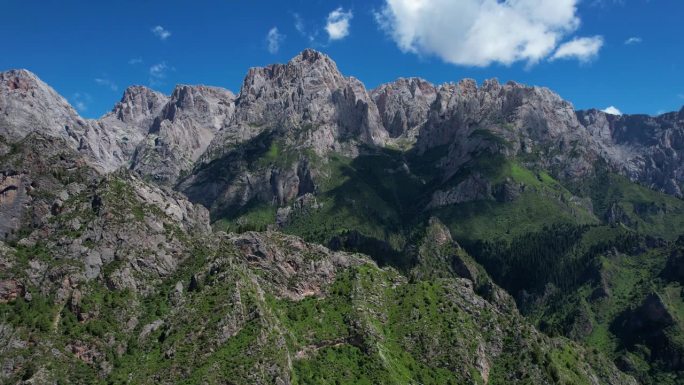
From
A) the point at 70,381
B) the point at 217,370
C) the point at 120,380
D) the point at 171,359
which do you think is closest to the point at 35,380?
the point at 70,381

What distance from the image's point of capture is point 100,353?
197m

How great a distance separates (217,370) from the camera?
192 metres

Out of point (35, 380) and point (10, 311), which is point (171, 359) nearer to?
point (35, 380)

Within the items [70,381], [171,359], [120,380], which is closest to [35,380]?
[70,381]

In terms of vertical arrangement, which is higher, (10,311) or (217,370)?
(10,311)

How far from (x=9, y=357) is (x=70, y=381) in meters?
18.5

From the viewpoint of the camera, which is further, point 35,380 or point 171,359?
point 171,359

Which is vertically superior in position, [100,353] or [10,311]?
[10,311]

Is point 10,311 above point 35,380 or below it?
above

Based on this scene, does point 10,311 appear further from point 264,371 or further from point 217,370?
point 264,371

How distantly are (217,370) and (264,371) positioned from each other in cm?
1467

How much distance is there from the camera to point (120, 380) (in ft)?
620

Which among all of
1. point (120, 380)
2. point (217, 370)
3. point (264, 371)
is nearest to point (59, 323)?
point (120, 380)

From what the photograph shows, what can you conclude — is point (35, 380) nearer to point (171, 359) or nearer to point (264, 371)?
point (171, 359)
